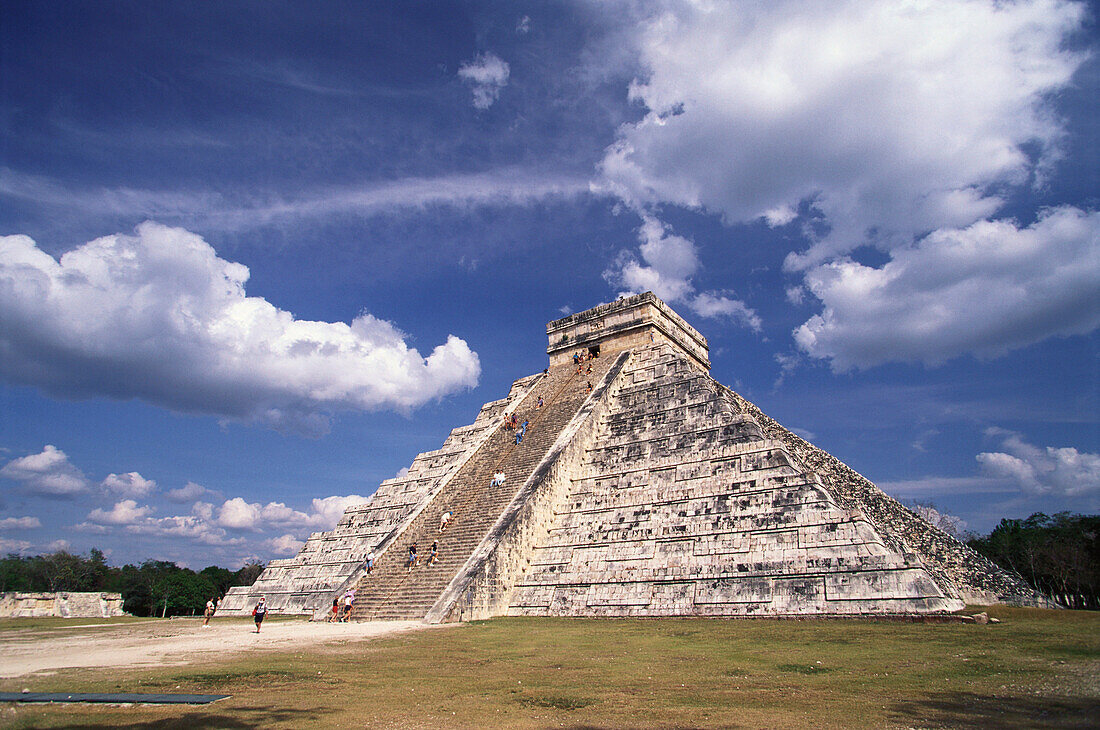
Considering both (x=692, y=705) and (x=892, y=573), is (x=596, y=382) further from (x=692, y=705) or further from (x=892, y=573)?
(x=692, y=705)

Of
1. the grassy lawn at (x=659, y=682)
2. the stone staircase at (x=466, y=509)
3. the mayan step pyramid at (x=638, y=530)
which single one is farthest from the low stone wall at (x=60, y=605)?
the grassy lawn at (x=659, y=682)

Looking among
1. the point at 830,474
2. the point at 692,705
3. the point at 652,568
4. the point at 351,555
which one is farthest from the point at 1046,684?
the point at 351,555

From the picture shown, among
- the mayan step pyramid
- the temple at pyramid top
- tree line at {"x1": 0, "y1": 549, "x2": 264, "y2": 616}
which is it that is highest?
the temple at pyramid top

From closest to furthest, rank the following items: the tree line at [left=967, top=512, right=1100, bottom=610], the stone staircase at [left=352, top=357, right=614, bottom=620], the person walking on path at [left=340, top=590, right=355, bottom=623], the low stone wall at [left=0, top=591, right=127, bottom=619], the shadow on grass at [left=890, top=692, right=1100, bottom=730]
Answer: the shadow on grass at [left=890, top=692, right=1100, bottom=730] → the stone staircase at [left=352, top=357, right=614, bottom=620] → the person walking on path at [left=340, top=590, right=355, bottom=623] → the low stone wall at [left=0, top=591, right=127, bottom=619] → the tree line at [left=967, top=512, right=1100, bottom=610]

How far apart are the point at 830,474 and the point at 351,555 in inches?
625

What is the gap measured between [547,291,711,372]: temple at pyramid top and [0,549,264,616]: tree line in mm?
33092

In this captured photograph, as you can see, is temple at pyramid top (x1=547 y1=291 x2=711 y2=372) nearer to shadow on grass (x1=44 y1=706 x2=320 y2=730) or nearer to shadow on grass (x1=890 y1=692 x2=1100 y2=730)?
shadow on grass (x1=890 y1=692 x2=1100 y2=730)

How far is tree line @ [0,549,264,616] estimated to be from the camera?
4316cm

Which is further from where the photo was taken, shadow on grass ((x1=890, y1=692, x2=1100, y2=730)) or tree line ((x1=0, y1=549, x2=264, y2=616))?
tree line ((x1=0, y1=549, x2=264, y2=616))

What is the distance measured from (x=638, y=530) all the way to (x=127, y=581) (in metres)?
53.6

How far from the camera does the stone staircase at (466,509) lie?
49.2 ft

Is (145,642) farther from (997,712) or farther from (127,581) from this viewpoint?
(127,581)

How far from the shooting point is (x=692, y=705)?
5.43 metres

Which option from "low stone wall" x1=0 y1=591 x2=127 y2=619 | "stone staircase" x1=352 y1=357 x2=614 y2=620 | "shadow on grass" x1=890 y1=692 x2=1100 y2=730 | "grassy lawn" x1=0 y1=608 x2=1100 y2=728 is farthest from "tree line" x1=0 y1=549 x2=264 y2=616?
"shadow on grass" x1=890 y1=692 x2=1100 y2=730
